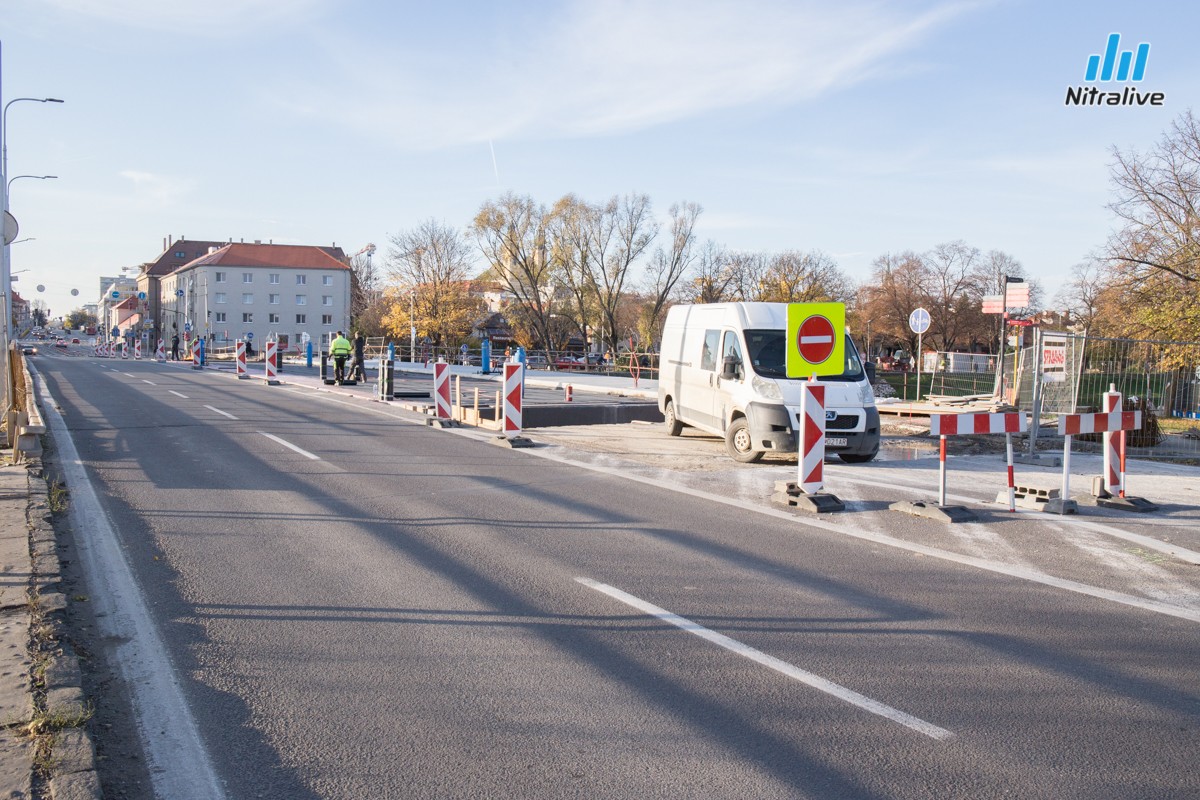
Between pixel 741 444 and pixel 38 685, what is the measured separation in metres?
10.2

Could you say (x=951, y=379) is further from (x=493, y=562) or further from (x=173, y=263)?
(x=173, y=263)

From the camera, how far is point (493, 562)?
702cm

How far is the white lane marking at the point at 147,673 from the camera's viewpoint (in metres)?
3.62

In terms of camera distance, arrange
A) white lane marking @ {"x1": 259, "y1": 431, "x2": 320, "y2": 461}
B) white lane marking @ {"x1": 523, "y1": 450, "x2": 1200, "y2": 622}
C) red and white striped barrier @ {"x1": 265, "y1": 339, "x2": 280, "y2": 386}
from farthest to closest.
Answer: red and white striped barrier @ {"x1": 265, "y1": 339, "x2": 280, "y2": 386} < white lane marking @ {"x1": 259, "y1": 431, "x2": 320, "y2": 461} < white lane marking @ {"x1": 523, "y1": 450, "x2": 1200, "y2": 622}

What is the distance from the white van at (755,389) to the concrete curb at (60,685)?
874 cm

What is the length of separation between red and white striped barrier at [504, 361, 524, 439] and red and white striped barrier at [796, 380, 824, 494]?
20.0 feet

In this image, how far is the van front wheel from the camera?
43.1ft

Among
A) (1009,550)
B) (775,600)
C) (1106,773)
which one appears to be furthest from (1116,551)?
(1106,773)

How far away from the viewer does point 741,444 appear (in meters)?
13.3

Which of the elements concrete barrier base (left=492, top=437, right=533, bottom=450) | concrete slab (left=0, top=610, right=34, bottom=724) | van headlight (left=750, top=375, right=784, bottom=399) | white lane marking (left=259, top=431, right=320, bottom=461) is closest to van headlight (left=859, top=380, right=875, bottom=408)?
van headlight (left=750, top=375, right=784, bottom=399)

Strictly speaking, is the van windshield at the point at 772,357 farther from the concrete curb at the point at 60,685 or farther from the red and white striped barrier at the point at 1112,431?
the concrete curb at the point at 60,685

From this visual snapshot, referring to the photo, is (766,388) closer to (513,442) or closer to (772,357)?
(772,357)

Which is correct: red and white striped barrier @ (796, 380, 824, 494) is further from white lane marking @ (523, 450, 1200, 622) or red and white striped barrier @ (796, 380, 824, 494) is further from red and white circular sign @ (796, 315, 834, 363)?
white lane marking @ (523, 450, 1200, 622)

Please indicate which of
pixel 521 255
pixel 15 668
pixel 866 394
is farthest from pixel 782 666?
pixel 521 255
